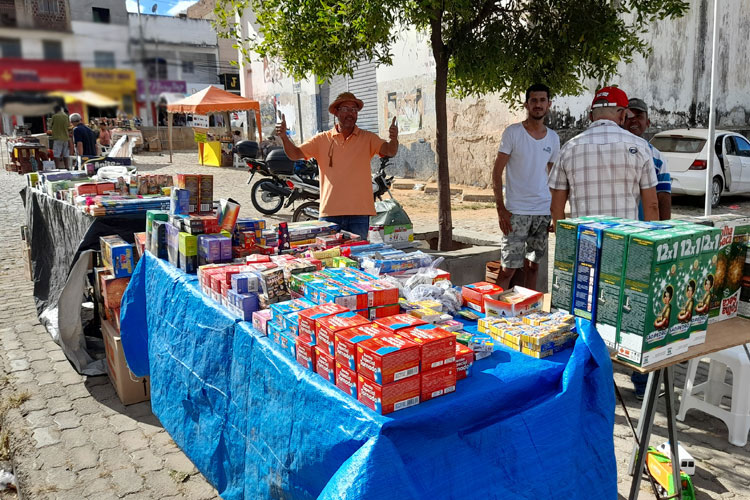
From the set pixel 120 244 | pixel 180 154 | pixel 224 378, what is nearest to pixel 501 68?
pixel 120 244

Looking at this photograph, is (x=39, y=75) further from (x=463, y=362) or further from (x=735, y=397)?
(x=735, y=397)

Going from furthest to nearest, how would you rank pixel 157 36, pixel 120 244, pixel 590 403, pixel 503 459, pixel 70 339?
pixel 70 339
pixel 120 244
pixel 590 403
pixel 503 459
pixel 157 36

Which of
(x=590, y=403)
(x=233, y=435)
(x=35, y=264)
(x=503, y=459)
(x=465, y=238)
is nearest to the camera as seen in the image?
(x=503, y=459)

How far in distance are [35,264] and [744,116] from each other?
1579cm

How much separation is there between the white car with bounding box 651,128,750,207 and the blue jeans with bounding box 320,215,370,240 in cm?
884

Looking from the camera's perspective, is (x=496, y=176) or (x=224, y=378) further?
(x=496, y=176)

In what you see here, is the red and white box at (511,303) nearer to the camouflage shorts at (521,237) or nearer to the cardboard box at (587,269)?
the cardboard box at (587,269)

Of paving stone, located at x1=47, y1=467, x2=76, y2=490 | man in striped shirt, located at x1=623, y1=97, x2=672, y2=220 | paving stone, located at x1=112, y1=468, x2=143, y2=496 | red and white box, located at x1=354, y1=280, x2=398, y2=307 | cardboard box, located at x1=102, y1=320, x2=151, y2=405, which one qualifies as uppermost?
man in striped shirt, located at x1=623, y1=97, x2=672, y2=220

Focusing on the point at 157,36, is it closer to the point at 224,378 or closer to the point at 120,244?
the point at 224,378

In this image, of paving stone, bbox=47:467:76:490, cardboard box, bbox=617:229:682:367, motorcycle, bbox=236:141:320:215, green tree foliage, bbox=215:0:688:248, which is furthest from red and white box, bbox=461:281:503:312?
motorcycle, bbox=236:141:320:215

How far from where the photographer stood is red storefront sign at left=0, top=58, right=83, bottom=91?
135cm

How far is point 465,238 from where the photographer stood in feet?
22.5

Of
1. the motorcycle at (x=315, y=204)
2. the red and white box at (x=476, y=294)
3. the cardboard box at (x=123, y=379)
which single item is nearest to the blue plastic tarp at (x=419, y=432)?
the red and white box at (x=476, y=294)

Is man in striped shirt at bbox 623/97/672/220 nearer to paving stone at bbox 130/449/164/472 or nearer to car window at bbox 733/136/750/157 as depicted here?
paving stone at bbox 130/449/164/472
